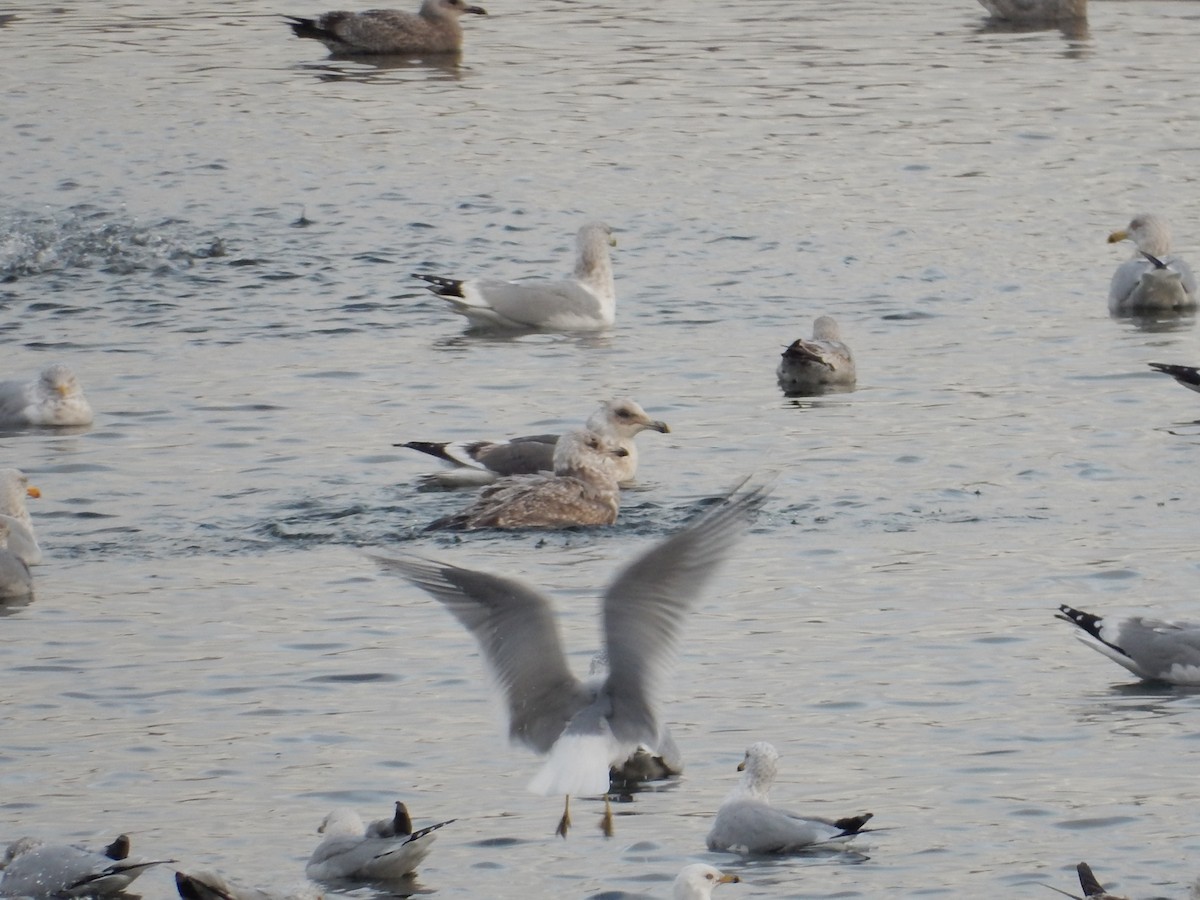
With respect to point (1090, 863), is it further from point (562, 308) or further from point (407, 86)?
point (407, 86)

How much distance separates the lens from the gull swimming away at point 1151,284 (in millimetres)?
16156

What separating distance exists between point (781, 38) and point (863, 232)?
9.45m

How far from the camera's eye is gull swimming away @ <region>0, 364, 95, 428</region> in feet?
43.3

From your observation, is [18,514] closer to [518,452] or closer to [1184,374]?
[518,452]

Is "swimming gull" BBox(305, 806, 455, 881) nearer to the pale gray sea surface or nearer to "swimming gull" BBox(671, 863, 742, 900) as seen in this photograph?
the pale gray sea surface

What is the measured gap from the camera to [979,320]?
51.7 ft

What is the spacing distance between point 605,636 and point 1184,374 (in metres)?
6.96

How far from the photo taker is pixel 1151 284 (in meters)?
16.2

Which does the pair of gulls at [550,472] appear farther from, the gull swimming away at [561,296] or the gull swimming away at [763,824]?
the gull swimming away at [763,824]

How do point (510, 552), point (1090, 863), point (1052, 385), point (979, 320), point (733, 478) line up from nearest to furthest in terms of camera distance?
point (1090, 863)
point (510, 552)
point (733, 478)
point (1052, 385)
point (979, 320)

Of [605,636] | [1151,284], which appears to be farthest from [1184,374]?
[605,636]

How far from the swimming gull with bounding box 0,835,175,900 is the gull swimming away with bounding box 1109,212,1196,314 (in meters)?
10.5

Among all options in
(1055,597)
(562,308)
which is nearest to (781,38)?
(562,308)

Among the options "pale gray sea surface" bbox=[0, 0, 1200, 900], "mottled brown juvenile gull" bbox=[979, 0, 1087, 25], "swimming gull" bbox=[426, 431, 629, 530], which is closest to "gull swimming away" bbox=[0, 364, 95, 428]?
"pale gray sea surface" bbox=[0, 0, 1200, 900]
